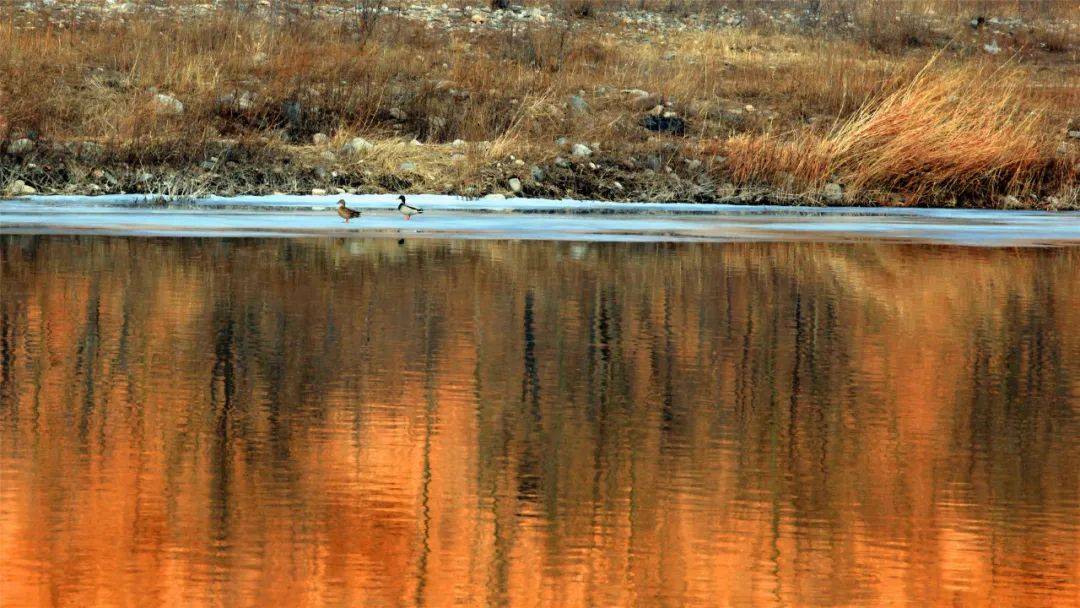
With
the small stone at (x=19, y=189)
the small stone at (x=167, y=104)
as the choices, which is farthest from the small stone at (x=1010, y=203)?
the small stone at (x=19, y=189)

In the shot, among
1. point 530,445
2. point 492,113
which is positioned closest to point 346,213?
point 492,113

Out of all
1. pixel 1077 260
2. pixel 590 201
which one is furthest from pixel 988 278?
pixel 590 201

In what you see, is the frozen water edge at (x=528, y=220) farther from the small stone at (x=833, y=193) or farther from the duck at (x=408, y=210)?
the small stone at (x=833, y=193)

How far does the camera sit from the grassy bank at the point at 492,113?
80.1ft

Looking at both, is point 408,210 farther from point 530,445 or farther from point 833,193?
point 530,445

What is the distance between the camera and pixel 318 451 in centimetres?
687

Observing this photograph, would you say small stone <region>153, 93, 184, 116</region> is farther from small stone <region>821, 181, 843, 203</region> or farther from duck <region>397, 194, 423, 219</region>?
small stone <region>821, 181, 843, 203</region>

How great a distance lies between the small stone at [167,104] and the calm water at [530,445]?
1417 cm

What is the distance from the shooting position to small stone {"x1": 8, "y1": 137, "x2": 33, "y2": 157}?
928 inches

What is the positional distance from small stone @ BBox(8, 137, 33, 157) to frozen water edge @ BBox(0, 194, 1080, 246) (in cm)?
137

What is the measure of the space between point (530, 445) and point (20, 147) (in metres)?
18.0

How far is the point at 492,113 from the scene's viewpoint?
28.5 m

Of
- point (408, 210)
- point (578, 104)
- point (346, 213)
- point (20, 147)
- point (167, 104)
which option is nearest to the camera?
point (346, 213)

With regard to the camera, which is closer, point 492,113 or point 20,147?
point 20,147
